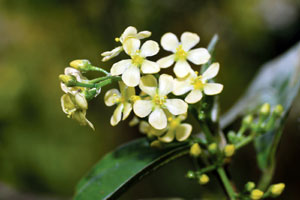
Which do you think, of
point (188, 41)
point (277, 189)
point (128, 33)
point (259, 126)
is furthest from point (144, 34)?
point (277, 189)

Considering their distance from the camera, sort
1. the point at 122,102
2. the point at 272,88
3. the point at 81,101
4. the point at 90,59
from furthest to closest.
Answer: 1. the point at 90,59
2. the point at 272,88
3. the point at 122,102
4. the point at 81,101

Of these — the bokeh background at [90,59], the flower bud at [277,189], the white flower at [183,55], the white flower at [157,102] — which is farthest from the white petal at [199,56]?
the bokeh background at [90,59]

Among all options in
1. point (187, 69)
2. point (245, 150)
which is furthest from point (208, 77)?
point (245, 150)

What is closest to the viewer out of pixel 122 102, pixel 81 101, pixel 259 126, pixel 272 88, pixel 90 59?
pixel 81 101

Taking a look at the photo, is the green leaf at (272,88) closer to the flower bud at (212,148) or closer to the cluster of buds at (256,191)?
the cluster of buds at (256,191)

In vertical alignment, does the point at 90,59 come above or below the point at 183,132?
above

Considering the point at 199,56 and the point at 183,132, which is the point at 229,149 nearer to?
the point at 183,132

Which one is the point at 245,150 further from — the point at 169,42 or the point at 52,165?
the point at 169,42
